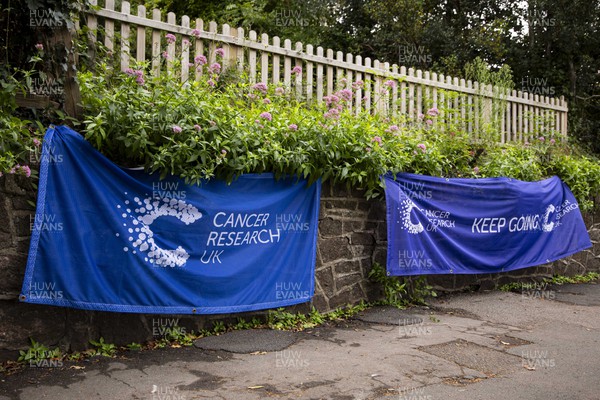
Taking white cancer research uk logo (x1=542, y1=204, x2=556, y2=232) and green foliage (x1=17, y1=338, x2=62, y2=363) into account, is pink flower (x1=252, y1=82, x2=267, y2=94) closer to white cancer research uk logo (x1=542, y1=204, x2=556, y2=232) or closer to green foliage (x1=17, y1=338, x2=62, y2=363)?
green foliage (x1=17, y1=338, x2=62, y2=363)

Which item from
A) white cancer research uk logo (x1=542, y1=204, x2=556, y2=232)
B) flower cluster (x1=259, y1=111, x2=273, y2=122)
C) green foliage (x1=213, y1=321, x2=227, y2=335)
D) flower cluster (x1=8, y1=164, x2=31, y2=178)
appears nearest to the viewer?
flower cluster (x1=8, y1=164, x2=31, y2=178)

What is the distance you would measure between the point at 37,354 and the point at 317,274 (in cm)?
292

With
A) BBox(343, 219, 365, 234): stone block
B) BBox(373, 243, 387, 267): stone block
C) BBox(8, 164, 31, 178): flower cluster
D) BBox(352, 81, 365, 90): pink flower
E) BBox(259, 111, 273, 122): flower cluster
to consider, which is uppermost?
BBox(352, 81, 365, 90): pink flower

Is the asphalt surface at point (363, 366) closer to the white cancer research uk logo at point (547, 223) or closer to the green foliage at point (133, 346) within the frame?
the green foliage at point (133, 346)

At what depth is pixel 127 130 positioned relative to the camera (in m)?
4.82

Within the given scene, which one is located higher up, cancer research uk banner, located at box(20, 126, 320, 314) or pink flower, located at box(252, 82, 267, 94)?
pink flower, located at box(252, 82, 267, 94)

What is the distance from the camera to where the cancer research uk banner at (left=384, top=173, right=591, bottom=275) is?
6.83 metres

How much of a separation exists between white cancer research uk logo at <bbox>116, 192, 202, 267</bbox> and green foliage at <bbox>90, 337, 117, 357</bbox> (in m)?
0.77

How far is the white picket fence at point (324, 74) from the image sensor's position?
6.46m

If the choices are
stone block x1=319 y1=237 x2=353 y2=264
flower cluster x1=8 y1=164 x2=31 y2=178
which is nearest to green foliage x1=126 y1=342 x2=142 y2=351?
flower cluster x1=8 y1=164 x2=31 y2=178

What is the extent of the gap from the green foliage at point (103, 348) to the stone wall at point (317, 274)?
5cm

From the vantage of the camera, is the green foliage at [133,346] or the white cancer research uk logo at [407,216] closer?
the green foliage at [133,346]

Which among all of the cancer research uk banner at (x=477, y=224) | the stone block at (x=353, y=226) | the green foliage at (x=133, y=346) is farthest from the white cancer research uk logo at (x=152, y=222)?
the cancer research uk banner at (x=477, y=224)

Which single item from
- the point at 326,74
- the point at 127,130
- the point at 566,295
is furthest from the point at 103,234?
the point at 566,295
